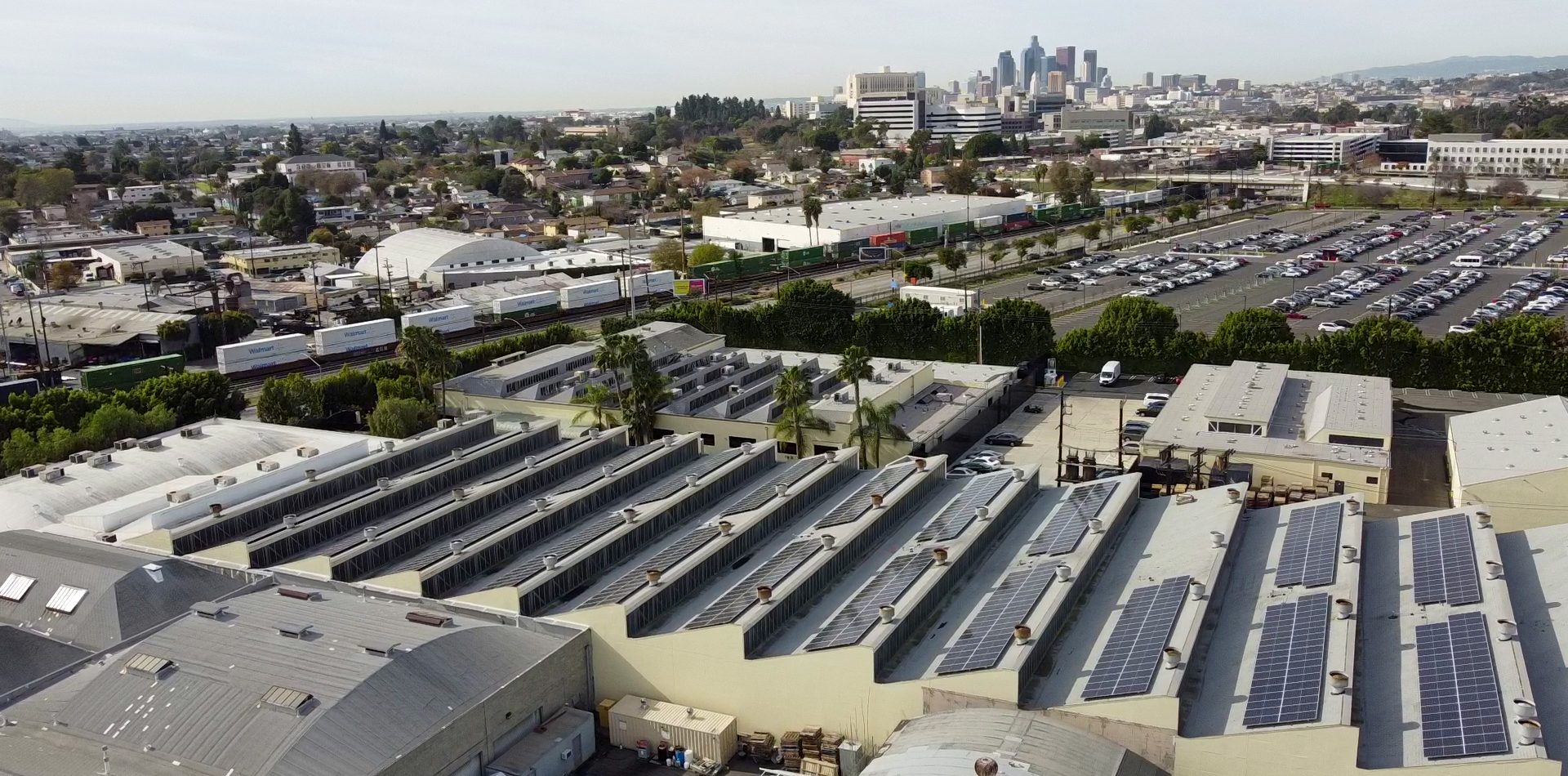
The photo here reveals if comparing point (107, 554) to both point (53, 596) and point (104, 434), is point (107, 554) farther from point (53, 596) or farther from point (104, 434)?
point (104, 434)

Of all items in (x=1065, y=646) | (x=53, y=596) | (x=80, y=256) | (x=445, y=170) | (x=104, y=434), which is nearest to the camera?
(x=1065, y=646)

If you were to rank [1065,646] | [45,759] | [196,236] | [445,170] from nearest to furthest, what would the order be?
1. [45,759]
2. [1065,646]
3. [196,236]
4. [445,170]

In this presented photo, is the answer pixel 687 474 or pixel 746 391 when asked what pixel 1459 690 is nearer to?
pixel 687 474

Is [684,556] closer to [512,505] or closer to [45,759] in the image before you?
[512,505]

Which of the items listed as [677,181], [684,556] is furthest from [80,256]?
[684,556]

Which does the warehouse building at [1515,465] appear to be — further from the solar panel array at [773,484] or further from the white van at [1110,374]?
the solar panel array at [773,484]

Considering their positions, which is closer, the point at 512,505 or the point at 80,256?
the point at 512,505
